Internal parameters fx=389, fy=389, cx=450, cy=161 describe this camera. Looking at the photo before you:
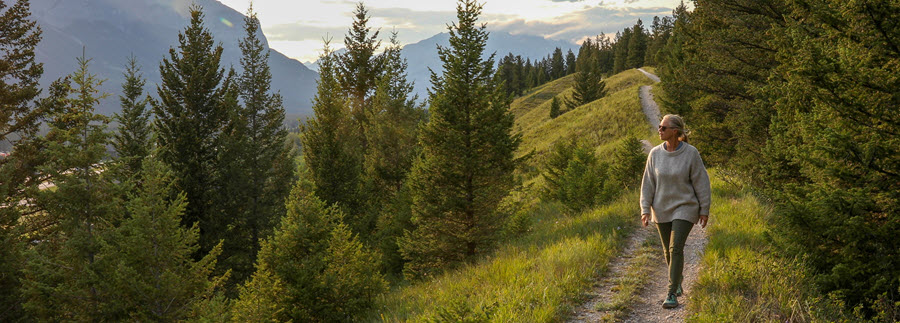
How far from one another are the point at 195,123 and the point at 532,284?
61.1ft

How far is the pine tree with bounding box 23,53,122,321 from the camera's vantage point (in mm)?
9680

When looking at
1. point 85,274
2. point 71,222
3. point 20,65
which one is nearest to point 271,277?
point 85,274

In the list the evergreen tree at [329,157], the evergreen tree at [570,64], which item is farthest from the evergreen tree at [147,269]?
the evergreen tree at [570,64]

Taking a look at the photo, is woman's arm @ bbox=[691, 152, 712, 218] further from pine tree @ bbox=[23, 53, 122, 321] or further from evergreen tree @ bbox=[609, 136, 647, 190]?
pine tree @ bbox=[23, 53, 122, 321]

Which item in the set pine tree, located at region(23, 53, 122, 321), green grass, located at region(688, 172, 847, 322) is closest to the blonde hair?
green grass, located at region(688, 172, 847, 322)

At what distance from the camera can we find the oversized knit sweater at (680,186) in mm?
4617

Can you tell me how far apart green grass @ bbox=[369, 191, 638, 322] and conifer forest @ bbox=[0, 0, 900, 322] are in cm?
5

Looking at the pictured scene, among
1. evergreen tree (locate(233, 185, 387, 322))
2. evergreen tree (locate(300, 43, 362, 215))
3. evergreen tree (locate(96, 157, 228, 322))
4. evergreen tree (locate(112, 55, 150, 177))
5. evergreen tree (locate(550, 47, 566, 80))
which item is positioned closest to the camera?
evergreen tree (locate(233, 185, 387, 322))

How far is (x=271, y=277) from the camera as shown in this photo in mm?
8047

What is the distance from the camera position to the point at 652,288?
217 inches

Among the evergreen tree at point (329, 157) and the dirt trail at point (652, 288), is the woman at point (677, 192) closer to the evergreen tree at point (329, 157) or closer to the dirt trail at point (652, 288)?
the dirt trail at point (652, 288)

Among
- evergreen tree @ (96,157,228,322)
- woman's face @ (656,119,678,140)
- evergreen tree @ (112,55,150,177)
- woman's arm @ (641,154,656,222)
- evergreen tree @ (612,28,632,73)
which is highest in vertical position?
evergreen tree @ (612,28,632,73)

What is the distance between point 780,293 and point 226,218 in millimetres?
20224

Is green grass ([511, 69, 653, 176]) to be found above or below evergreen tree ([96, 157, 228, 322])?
above
